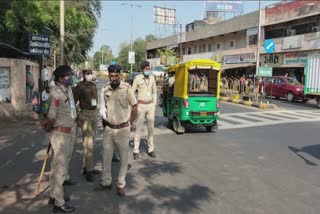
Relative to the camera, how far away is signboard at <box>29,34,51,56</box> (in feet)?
41.9

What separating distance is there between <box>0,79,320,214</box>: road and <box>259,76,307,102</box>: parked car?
46.9 feet

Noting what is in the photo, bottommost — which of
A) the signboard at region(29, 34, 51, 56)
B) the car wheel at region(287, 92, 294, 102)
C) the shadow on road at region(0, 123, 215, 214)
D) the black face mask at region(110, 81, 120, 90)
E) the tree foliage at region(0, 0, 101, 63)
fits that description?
the shadow on road at region(0, 123, 215, 214)

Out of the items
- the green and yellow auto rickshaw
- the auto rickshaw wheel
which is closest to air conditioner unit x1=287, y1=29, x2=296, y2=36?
the green and yellow auto rickshaw

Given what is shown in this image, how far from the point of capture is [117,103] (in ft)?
19.9

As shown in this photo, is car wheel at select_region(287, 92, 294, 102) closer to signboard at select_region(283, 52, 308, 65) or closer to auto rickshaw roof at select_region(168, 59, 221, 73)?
signboard at select_region(283, 52, 308, 65)

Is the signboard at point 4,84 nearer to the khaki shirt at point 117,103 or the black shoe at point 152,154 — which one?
the black shoe at point 152,154

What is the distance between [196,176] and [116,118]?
1.99 meters

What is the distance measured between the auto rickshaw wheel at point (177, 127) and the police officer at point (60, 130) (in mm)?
6791

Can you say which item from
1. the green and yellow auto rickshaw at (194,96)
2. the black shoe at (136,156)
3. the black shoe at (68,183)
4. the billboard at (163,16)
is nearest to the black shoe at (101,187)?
the black shoe at (68,183)

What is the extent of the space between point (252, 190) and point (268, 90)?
23280mm

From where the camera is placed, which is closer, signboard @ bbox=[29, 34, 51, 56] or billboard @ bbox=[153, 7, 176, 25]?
signboard @ bbox=[29, 34, 51, 56]

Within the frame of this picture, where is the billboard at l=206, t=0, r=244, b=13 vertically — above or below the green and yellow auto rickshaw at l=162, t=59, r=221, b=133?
above

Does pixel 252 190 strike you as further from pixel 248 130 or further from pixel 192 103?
pixel 248 130

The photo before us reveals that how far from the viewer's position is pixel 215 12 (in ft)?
215
